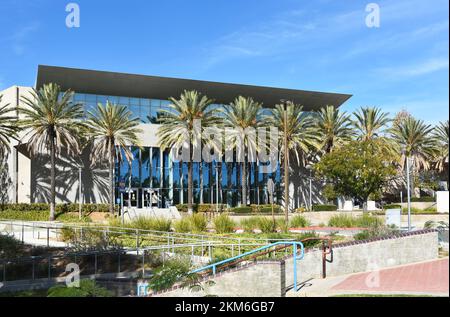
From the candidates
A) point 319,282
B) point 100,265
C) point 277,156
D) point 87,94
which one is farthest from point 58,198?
point 319,282

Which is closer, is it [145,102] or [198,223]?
[198,223]

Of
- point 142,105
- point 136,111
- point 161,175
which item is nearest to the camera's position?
point 161,175

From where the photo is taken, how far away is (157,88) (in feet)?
191

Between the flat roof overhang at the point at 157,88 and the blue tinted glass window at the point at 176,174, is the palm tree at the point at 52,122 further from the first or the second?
the blue tinted glass window at the point at 176,174

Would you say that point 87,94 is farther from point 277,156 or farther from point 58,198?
point 277,156

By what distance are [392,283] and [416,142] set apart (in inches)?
1838

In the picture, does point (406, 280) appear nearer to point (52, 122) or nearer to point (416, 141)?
point (52, 122)

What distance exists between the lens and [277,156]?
188 feet

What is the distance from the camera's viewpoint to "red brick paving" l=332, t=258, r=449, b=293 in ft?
36.0

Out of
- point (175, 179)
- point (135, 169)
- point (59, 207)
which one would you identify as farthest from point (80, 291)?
point (175, 179)

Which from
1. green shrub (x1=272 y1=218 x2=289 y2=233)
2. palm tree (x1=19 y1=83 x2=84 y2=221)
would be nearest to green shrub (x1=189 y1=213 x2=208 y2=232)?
green shrub (x1=272 y1=218 x2=289 y2=233)

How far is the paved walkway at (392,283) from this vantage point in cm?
1075

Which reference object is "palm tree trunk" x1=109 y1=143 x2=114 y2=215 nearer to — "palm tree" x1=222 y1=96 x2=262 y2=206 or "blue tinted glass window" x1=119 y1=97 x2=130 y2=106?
"blue tinted glass window" x1=119 y1=97 x2=130 y2=106

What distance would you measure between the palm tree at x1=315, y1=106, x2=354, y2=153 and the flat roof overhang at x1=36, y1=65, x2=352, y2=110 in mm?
7364
